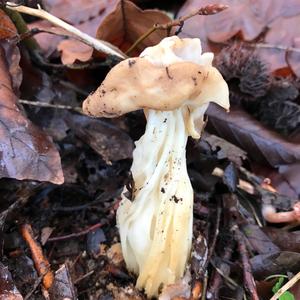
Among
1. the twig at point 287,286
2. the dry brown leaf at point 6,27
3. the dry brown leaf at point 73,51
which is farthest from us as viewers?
the dry brown leaf at point 73,51

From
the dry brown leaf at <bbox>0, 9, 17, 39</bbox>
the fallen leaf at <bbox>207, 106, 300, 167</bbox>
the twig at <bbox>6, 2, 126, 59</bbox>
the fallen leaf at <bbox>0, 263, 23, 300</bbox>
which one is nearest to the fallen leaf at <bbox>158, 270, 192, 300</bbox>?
the fallen leaf at <bbox>0, 263, 23, 300</bbox>

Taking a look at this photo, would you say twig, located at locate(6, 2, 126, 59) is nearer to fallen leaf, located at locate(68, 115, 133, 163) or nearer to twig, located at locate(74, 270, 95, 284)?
fallen leaf, located at locate(68, 115, 133, 163)

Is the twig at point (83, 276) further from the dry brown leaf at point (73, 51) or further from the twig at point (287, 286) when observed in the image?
the dry brown leaf at point (73, 51)

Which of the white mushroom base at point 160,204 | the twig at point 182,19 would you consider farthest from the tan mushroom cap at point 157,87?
the twig at point 182,19

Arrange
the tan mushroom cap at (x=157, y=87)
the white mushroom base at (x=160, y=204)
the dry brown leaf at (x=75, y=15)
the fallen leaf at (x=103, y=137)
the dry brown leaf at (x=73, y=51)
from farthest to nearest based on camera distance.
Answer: the dry brown leaf at (x=75, y=15)
the dry brown leaf at (x=73, y=51)
the fallen leaf at (x=103, y=137)
the white mushroom base at (x=160, y=204)
the tan mushroom cap at (x=157, y=87)

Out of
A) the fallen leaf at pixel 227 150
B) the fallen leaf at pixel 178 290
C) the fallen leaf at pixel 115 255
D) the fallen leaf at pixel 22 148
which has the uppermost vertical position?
the fallen leaf at pixel 22 148

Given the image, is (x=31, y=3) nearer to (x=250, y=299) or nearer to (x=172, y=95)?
(x=172, y=95)
